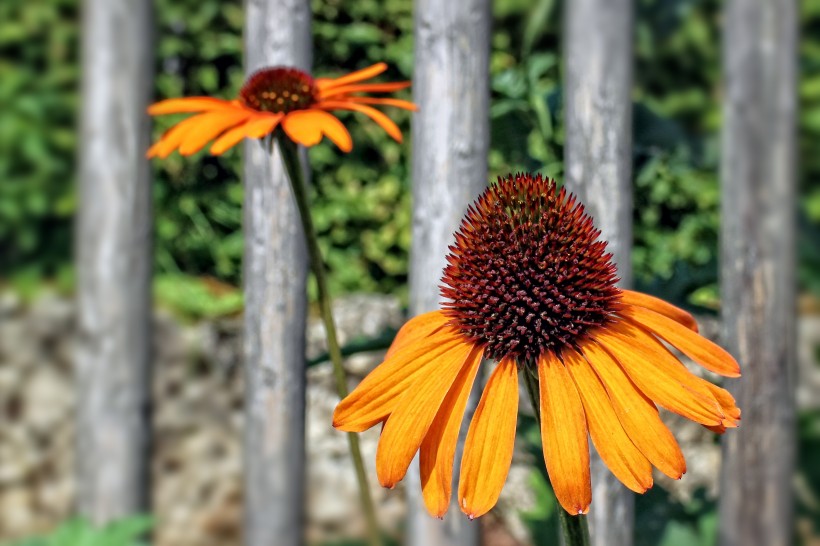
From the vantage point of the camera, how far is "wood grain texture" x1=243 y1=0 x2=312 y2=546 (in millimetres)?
1923

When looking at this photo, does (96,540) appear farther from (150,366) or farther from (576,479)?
(576,479)

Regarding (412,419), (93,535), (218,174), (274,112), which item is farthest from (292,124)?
(218,174)

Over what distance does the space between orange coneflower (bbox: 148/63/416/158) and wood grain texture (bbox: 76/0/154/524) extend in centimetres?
106

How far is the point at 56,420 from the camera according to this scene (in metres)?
3.32

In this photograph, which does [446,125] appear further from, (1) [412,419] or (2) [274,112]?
(1) [412,419]

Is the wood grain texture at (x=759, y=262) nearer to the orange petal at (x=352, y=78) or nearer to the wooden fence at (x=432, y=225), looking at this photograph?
the wooden fence at (x=432, y=225)

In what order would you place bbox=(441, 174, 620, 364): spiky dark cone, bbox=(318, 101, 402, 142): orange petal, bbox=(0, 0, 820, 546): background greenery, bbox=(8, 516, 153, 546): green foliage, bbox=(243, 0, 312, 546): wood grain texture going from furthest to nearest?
bbox=(0, 0, 820, 546): background greenery < bbox=(243, 0, 312, 546): wood grain texture < bbox=(8, 516, 153, 546): green foliage < bbox=(318, 101, 402, 142): orange petal < bbox=(441, 174, 620, 364): spiky dark cone

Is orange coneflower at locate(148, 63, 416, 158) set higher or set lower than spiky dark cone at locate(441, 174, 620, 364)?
higher

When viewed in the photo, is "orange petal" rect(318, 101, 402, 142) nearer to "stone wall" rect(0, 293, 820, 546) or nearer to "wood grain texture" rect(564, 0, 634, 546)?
"wood grain texture" rect(564, 0, 634, 546)

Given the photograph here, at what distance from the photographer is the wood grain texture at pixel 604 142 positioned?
1832 millimetres

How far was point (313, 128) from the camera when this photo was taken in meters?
1.11

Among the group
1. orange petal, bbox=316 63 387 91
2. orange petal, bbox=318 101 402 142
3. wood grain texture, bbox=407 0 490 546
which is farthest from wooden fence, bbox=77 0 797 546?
orange petal, bbox=318 101 402 142

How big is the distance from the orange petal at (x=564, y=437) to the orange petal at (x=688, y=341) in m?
0.11

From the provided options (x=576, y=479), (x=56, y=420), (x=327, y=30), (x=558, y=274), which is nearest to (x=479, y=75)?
(x=558, y=274)
